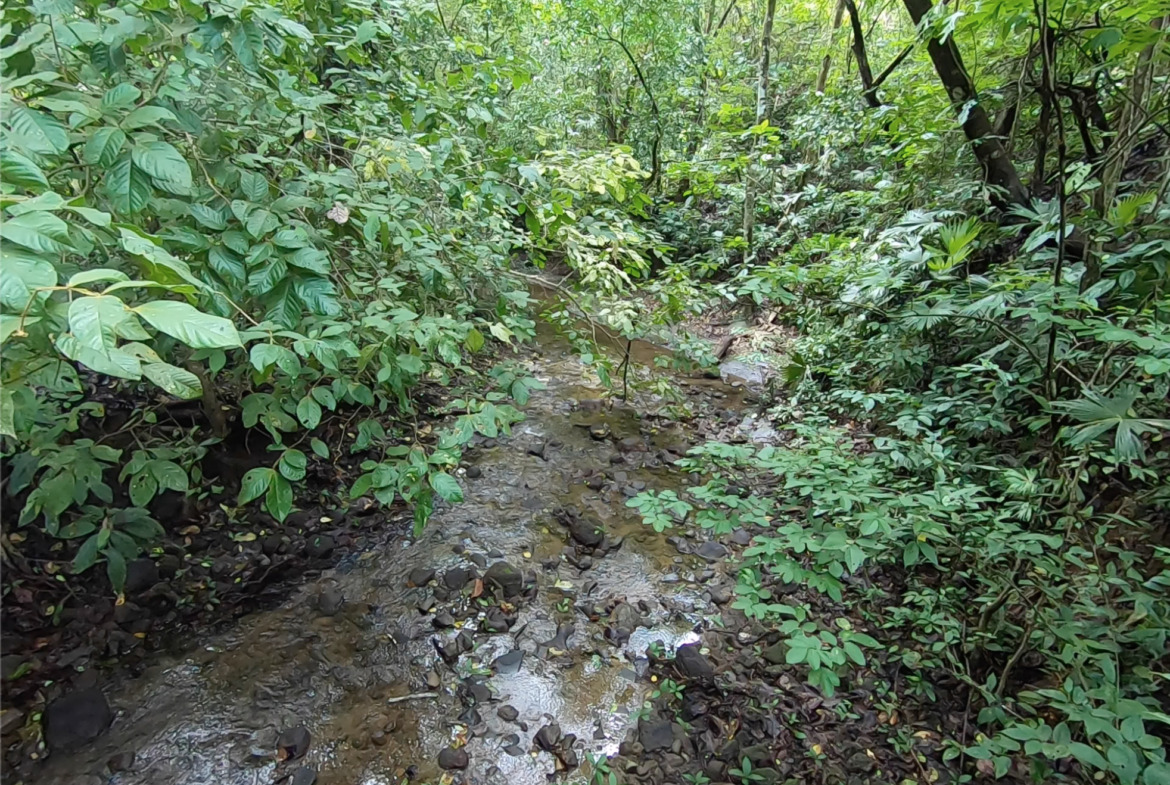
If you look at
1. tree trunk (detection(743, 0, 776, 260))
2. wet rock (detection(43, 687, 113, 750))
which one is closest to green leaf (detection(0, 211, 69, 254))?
wet rock (detection(43, 687, 113, 750))

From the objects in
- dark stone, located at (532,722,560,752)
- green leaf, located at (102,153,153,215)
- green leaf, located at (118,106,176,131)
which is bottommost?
dark stone, located at (532,722,560,752)

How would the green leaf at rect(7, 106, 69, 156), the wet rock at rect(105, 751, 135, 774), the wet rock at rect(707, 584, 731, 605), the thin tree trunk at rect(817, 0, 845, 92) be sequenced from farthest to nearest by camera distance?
1. the thin tree trunk at rect(817, 0, 845, 92)
2. the wet rock at rect(707, 584, 731, 605)
3. the wet rock at rect(105, 751, 135, 774)
4. the green leaf at rect(7, 106, 69, 156)

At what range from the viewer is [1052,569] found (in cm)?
173

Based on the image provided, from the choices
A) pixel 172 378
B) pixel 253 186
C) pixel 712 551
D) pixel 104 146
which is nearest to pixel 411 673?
pixel 712 551

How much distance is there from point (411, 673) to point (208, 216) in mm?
1849

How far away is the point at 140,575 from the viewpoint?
238cm

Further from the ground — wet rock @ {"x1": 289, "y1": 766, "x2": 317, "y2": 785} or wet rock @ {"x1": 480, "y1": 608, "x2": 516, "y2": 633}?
wet rock @ {"x1": 480, "y1": 608, "x2": 516, "y2": 633}

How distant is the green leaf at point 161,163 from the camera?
3.89 feet

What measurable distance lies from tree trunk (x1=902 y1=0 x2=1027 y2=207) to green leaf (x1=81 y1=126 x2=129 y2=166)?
13.2 feet

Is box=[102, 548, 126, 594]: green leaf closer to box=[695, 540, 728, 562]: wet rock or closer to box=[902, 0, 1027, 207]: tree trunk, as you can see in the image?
box=[695, 540, 728, 562]: wet rock

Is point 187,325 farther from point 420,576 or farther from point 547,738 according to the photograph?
point 420,576

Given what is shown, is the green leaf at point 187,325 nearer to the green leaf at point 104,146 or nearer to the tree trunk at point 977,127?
the green leaf at point 104,146

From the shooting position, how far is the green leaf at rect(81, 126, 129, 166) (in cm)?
116

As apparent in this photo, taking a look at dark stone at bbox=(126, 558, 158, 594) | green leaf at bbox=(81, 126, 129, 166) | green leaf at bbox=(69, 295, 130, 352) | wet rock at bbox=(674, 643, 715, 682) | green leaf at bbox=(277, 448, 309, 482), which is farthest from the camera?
dark stone at bbox=(126, 558, 158, 594)
